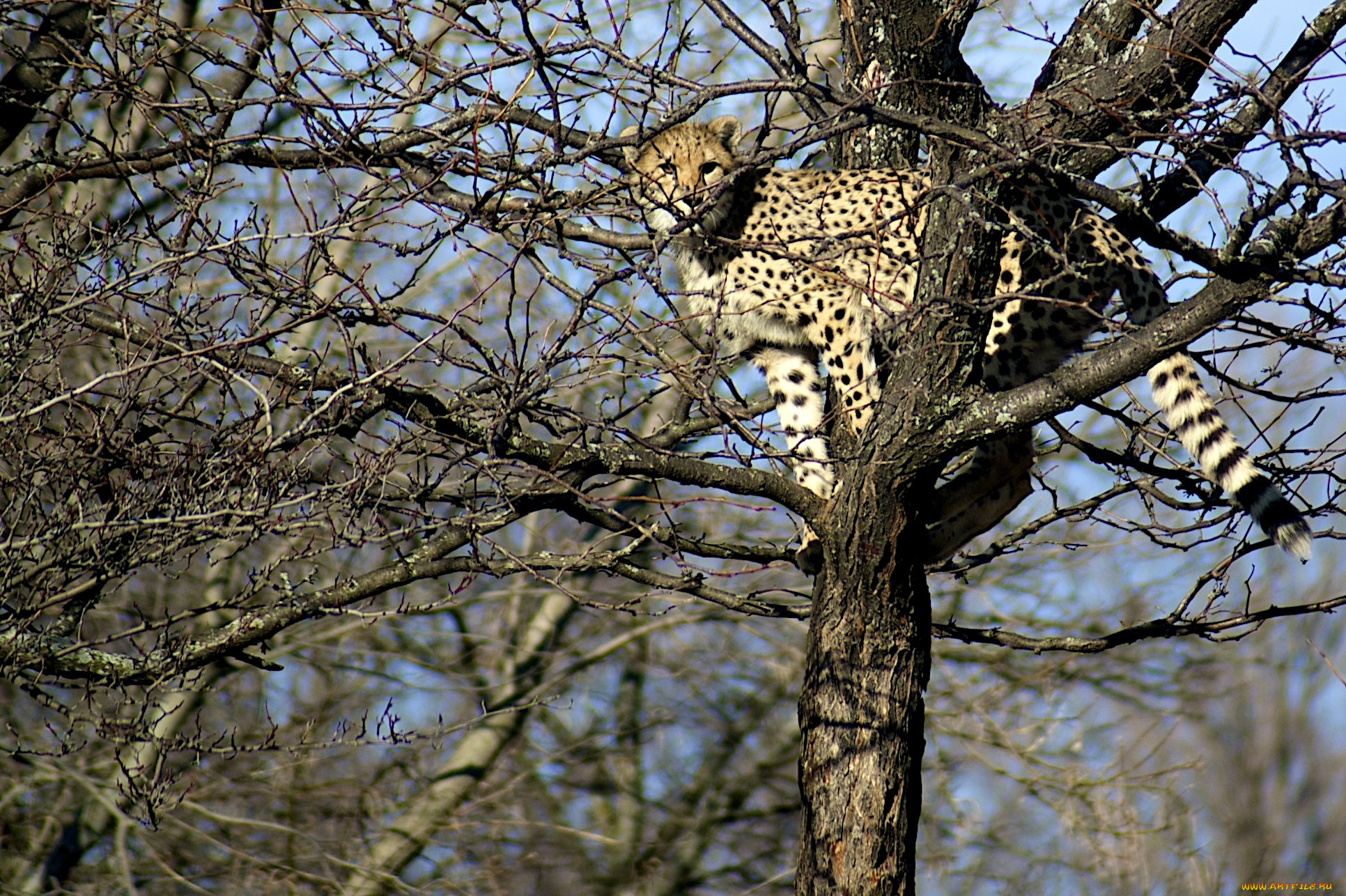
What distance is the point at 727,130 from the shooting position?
6.02m

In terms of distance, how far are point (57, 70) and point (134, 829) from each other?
6569mm

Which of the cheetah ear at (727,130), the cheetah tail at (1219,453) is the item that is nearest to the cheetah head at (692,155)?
the cheetah ear at (727,130)

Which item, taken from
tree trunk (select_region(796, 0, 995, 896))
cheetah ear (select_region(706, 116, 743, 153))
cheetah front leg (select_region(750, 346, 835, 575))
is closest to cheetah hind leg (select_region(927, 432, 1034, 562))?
cheetah front leg (select_region(750, 346, 835, 575))

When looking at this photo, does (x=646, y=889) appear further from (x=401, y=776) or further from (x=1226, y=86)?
(x=1226, y=86)

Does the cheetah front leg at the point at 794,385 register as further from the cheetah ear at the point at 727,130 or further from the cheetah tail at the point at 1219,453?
the cheetah tail at the point at 1219,453

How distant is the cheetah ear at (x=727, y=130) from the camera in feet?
19.6

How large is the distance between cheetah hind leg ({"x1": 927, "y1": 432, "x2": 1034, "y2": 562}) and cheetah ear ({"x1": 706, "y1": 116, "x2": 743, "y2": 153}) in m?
1.91

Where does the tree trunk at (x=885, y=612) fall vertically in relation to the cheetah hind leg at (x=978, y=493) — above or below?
below

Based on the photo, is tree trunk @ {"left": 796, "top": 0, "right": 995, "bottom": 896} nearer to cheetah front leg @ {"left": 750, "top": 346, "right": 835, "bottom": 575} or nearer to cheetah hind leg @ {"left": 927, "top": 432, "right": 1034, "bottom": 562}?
cheetah hind leg @ {"left": 927, "top": 432, "right": 1034, "bottom": 562}

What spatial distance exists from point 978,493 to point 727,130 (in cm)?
209

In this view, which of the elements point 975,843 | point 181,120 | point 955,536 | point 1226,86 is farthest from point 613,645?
point 1226,86

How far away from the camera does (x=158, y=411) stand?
12.8ft

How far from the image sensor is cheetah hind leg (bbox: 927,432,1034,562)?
516cm

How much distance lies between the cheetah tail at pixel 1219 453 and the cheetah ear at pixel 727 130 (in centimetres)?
223
